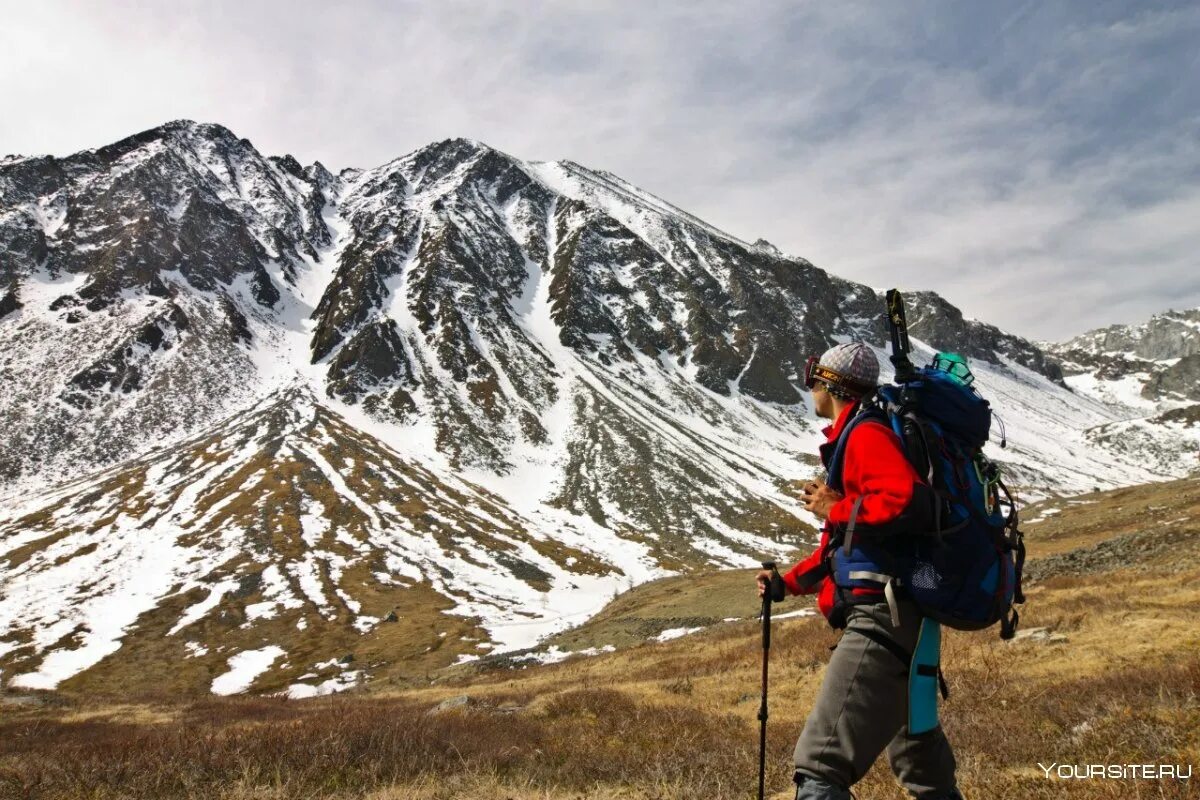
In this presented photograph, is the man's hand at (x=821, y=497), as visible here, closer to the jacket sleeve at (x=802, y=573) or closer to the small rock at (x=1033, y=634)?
the jacket sleeve at (x=802, y=573)

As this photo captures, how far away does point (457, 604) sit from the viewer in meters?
62.9

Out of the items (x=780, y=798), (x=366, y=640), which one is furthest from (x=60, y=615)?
(x=780, y=798)

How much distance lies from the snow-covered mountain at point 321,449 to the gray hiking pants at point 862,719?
44179mm

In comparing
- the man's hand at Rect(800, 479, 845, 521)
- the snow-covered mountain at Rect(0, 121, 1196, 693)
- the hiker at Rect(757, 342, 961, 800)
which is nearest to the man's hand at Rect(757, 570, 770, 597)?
the hiker at Rect(757, 342, 961, 800)

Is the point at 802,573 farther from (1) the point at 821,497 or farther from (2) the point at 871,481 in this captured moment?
(2) the point at 871,481

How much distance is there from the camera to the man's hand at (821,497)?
411 cm

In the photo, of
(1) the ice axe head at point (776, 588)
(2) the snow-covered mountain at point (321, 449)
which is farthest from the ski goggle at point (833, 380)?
(2) the snow-covered mountain at point (321, 449)

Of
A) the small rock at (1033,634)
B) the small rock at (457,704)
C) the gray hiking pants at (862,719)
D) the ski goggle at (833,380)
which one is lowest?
the small rock at (457,704)

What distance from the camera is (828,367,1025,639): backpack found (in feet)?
12.2

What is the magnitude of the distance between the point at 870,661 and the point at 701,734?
6.95 meters

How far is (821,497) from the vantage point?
13.8 feet

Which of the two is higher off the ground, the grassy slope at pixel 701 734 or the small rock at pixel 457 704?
the grassy slope at pixel 701 734

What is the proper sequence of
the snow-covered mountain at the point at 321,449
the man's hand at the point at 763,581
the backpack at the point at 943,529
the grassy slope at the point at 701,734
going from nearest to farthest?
the backpack at the point at 943,529
the man's hand at the point at 763,581
the grassy slope at the point at 701,734
the snow-covered mountain at the point at 321,449

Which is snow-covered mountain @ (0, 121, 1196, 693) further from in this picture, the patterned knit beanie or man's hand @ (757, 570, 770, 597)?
the patterned knit beanie
